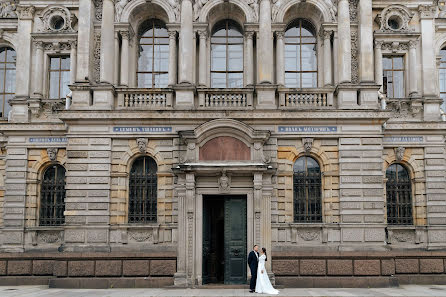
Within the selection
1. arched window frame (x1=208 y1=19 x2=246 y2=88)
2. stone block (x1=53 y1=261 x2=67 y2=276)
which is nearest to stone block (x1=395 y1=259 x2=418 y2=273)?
arched window frame (x1=208 y1=19 x2=246 y2=88)

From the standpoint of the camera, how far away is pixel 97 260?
69.4ft

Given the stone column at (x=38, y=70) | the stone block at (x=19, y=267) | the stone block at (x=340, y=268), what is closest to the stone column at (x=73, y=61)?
the stone column at (x=38, y=70)

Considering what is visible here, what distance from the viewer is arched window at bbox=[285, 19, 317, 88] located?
981 inches

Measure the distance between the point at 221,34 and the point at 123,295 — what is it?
13110 mm

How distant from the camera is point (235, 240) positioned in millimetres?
21812

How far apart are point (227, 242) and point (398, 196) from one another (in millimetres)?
8904

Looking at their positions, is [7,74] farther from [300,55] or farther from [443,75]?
[443,75]

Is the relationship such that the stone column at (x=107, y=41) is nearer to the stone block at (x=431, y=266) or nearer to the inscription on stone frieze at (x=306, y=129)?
the inscription on stone frieze at (x=306, y=129)

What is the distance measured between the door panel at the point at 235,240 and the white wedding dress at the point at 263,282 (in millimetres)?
2017

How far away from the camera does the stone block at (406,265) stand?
22.3m

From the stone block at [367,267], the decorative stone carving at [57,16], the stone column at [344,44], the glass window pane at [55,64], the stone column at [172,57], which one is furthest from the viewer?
the glass window pane at [55,64]

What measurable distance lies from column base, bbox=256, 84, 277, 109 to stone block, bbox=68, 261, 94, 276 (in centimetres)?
968

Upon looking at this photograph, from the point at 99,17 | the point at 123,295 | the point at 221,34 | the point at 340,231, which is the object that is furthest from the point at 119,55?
the point at 340,231

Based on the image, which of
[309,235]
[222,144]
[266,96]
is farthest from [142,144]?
[309,235]
